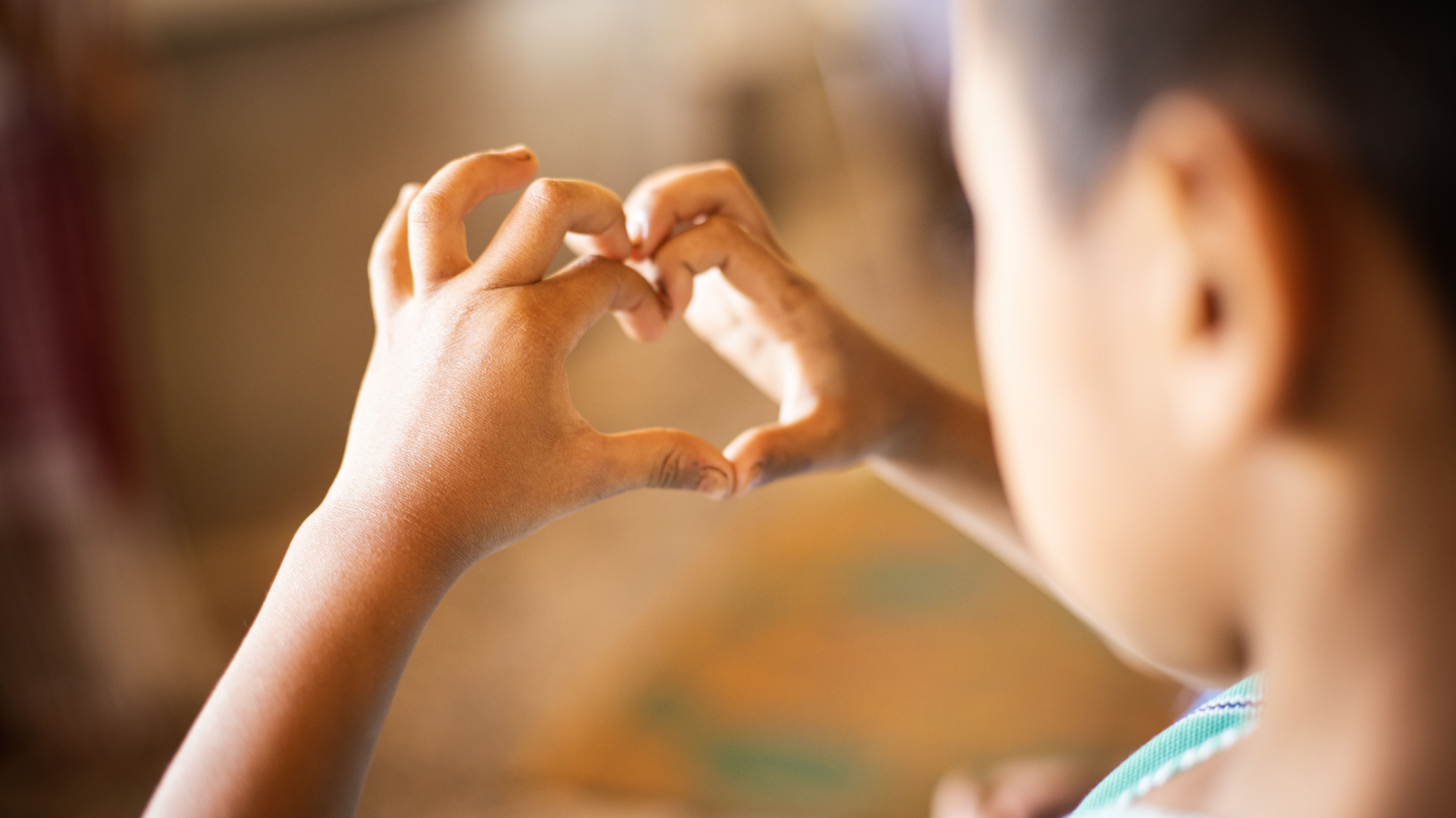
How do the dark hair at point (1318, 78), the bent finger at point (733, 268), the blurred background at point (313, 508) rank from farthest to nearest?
the blurred background at point (313, 508), the bent finger at point (733, 268), the dark hair at point (1318, 78)

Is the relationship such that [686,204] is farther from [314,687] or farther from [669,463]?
[314,687]

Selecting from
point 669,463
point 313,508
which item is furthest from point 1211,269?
point 313,508

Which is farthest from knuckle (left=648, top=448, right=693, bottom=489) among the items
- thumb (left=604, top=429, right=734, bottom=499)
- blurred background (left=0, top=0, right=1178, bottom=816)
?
blurred background (left=0, top=0, right=1178, bottom=816)

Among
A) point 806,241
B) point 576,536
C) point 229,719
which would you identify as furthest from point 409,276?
point 806,241

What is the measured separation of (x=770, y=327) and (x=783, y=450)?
0.06 metres

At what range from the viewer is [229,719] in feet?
1.14

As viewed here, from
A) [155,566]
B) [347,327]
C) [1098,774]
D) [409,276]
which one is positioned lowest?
[1098,774]

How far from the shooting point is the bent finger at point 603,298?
40 centimetres

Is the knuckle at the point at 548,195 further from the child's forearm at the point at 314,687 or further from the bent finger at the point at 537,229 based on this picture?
the child's forearm at the point at 314,687

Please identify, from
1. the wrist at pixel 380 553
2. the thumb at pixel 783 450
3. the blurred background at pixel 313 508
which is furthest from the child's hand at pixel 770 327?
the blurred background at pixel 313 508

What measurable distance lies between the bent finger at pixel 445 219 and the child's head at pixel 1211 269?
191 millimetres

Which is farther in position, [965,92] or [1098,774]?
[1098,774]

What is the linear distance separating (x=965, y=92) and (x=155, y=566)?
50.2 inches

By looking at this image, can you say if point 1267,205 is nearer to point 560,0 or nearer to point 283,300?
point 283,300
